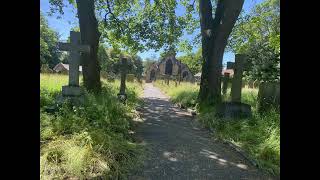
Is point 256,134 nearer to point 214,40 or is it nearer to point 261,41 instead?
point 214,40

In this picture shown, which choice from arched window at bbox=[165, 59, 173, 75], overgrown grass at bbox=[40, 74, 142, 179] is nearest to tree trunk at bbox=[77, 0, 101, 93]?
overgrown grass at bbox=[40, 74, 142, 179]

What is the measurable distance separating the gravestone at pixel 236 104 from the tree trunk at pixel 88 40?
15.8ft

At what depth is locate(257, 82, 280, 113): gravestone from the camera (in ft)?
34.2

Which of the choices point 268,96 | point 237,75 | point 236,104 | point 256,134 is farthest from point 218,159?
point 268,96

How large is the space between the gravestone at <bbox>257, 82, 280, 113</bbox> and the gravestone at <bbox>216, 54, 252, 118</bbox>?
56 cm

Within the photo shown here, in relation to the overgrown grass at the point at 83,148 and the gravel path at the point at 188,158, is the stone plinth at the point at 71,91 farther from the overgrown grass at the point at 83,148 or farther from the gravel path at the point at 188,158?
the gravel path at the point at 188,158

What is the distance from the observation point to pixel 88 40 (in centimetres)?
1296
